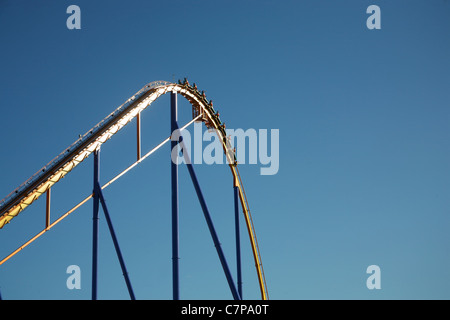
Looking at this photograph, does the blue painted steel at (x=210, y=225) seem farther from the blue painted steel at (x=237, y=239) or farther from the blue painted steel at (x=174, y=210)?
the blue painted steel at (x=237, y=239)

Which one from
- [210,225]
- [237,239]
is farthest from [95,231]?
[237,239]

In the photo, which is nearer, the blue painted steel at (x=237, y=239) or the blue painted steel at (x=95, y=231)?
the blue painted steel at (x=95, y=231)

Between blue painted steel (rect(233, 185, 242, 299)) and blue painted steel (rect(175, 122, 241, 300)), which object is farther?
blue painted steel (rect(233, 185, 242, 299))

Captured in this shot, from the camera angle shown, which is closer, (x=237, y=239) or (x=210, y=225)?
(x=210, y=225)

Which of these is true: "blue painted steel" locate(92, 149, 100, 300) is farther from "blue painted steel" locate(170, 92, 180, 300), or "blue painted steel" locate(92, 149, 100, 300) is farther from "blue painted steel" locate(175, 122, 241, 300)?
"blue painted steel" locate(175, 122, 241, 300)

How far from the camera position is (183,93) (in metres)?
22.2

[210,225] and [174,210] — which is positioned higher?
[174,210]

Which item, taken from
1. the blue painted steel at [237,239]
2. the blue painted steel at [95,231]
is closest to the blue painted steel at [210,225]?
the blue painted steel at [95,231]

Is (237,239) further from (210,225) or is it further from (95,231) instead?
(95,231)

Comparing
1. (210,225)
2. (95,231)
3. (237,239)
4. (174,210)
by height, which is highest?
(174,210)

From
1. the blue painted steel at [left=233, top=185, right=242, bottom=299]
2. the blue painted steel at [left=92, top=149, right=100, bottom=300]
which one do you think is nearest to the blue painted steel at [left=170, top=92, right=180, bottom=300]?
the blue painted steel at [left=92, top=149, right=100, bottom=300]
